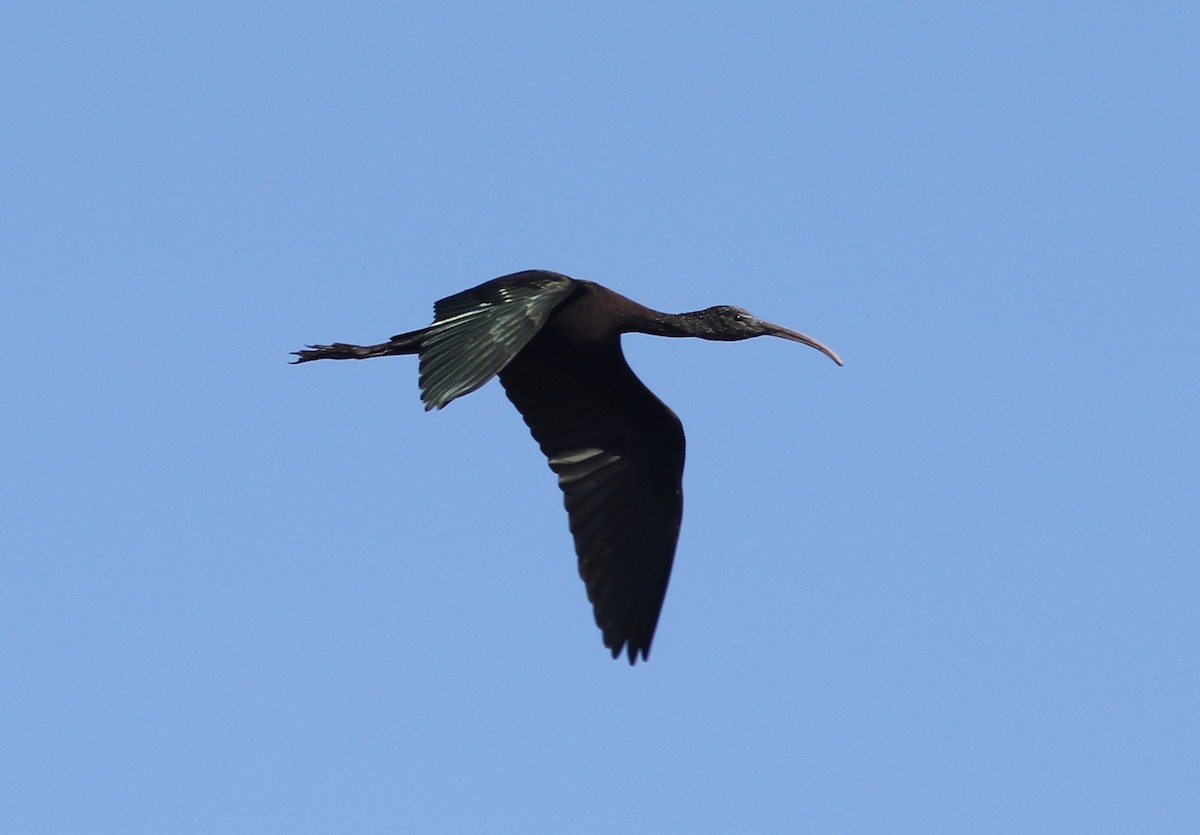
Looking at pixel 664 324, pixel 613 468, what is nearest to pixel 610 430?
pixel 613 468

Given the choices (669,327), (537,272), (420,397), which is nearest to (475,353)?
(420,397)

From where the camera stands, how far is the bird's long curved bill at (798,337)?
59.4 feet

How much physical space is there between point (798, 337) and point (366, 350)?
149 inches

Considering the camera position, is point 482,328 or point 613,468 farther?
point 613,468

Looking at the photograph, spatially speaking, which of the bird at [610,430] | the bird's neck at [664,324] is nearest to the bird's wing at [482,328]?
the bird at [610,430]

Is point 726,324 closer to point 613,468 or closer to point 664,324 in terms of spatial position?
point 664,324

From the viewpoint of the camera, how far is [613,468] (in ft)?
59.4

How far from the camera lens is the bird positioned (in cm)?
1714

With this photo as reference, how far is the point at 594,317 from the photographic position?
1697 cm

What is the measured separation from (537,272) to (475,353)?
1.77 m

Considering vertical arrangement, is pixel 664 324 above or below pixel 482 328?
above

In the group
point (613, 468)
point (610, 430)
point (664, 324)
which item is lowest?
point (613, 468)

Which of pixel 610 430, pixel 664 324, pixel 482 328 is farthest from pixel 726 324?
pixel 482 328

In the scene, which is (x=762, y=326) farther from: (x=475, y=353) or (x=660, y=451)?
(x=475, y=353)
